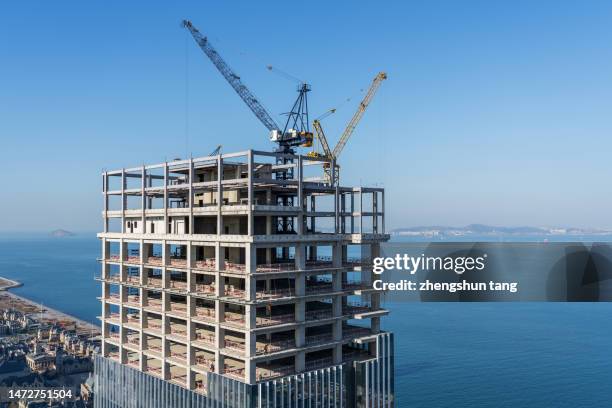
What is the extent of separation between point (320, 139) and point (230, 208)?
78.7m

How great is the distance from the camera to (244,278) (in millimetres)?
72625

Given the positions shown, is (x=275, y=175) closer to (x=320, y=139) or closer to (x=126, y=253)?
(x=126, y=253)

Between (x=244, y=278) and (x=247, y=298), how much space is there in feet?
25.2

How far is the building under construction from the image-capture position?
67312 mm

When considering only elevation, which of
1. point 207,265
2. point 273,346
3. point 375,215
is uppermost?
point 375,215

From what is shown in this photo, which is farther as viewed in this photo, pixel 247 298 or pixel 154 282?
pixel 154 282

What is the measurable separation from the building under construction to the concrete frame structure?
0.65 ft

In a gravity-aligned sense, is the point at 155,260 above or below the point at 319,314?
above

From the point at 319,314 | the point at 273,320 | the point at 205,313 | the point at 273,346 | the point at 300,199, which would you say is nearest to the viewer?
the point at 300,199

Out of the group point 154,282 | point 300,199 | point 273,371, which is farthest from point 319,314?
point 154,282

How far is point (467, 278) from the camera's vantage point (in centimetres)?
7406

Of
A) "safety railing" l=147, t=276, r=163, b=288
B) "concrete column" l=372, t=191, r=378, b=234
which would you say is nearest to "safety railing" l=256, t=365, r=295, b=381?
"safety railing" l=147, t=276, r=163, b=288

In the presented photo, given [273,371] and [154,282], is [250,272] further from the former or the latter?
[154,282]

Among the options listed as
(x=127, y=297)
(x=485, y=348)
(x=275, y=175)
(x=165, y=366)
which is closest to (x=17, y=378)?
(x=127, y=297)
